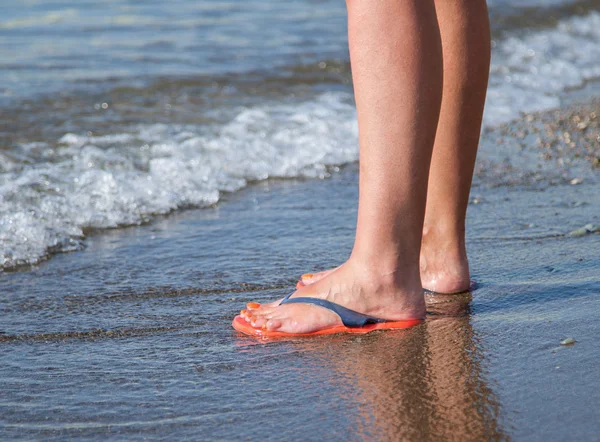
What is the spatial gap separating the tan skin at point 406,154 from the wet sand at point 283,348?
0.29 feet

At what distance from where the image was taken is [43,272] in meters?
2.72

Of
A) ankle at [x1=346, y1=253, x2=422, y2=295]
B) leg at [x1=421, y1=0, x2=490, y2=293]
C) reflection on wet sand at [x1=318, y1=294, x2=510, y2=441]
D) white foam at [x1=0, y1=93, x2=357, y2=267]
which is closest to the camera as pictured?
reflection on wet sand at [x1=318, y1=294, x2=510, y2=441]

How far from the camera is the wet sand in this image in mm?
1536

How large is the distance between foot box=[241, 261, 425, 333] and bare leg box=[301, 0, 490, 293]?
233mm

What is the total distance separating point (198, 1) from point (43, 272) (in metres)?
7.41

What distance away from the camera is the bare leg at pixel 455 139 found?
2.12 m

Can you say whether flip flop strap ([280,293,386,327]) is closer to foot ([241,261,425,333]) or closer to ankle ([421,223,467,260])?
foot ([241,261,425,333])

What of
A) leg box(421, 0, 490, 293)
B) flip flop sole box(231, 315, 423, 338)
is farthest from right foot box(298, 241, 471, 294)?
flip flop sole box(231, 315, 423, 338)

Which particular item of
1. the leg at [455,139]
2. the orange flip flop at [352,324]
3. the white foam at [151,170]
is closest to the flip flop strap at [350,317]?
the orange flip flop at [352,324]

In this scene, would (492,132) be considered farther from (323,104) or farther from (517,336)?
(517,336)

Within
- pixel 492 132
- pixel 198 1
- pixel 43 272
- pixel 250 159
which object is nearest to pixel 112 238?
pixel 43 272

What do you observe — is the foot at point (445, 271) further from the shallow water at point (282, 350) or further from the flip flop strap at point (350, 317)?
the flip flop strap at point (350, 317)

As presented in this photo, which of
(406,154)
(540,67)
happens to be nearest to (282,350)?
(406,154)

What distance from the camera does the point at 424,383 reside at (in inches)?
65.6
